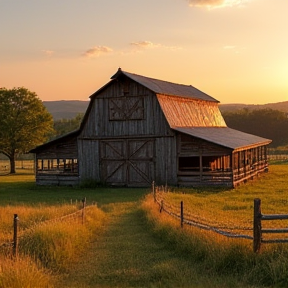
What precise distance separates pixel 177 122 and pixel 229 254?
25530 mm

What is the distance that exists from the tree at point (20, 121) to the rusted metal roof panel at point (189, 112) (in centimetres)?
2034

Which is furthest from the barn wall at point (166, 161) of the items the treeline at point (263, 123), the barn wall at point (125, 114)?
the treeline at point (263, 123)

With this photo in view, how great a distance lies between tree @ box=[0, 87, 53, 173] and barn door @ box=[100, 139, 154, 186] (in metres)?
21.8

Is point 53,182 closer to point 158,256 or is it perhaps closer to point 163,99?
point 163,99

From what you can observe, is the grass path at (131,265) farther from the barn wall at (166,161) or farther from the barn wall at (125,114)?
the barn wall at (125,114)

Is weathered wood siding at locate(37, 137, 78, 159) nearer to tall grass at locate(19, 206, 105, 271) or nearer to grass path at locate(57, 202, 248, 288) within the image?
grass path at locate(57, 202, 248, 288)

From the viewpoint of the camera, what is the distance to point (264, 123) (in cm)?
12138

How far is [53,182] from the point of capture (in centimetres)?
3738

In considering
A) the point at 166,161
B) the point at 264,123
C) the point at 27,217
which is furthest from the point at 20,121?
the point at 264,123

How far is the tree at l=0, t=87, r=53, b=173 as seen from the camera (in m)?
54.0

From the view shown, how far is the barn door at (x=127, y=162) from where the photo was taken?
34.3m

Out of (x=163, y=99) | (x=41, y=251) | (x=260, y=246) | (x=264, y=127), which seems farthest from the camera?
(x=264, y=127)

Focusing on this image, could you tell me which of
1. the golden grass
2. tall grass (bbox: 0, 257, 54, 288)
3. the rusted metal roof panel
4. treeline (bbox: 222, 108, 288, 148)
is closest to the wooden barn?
the rusted metal roof panel

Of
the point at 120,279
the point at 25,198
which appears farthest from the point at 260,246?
the point at 25,198
